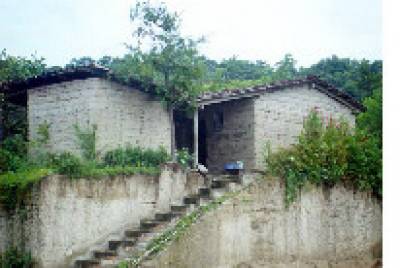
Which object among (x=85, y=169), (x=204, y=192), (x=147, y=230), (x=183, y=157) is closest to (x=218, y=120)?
(x=183, y=157)

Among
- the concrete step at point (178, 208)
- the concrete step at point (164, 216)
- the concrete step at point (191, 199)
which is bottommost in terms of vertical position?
the concrete step at point (164, 216)

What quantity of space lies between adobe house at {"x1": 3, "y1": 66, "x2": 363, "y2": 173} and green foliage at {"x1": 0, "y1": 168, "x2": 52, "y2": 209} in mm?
1561

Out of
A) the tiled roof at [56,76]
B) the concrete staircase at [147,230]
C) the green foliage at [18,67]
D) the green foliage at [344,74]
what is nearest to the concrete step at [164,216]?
the concrete staircase at [147,230]

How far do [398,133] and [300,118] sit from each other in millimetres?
7781

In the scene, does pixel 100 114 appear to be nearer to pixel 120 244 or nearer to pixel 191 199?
pixel 191 199

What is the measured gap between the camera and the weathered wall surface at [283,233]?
9.23 meters

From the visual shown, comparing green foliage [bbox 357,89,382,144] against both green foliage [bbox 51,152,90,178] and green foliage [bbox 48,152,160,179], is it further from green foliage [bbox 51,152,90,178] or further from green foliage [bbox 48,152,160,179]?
green foliage [bbox 51,152,90,178]

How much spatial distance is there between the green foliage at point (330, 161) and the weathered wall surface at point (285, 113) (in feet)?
3.60

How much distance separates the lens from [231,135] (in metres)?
12.7

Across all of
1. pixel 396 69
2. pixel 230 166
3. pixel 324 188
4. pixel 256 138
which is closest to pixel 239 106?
pixel 256 138

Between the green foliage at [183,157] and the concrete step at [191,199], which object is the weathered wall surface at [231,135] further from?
the concrete step at [191,199]

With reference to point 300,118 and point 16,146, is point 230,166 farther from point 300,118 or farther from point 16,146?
point 16,146

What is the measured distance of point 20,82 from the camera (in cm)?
1160

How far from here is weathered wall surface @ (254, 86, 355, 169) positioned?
12422 millimetres
